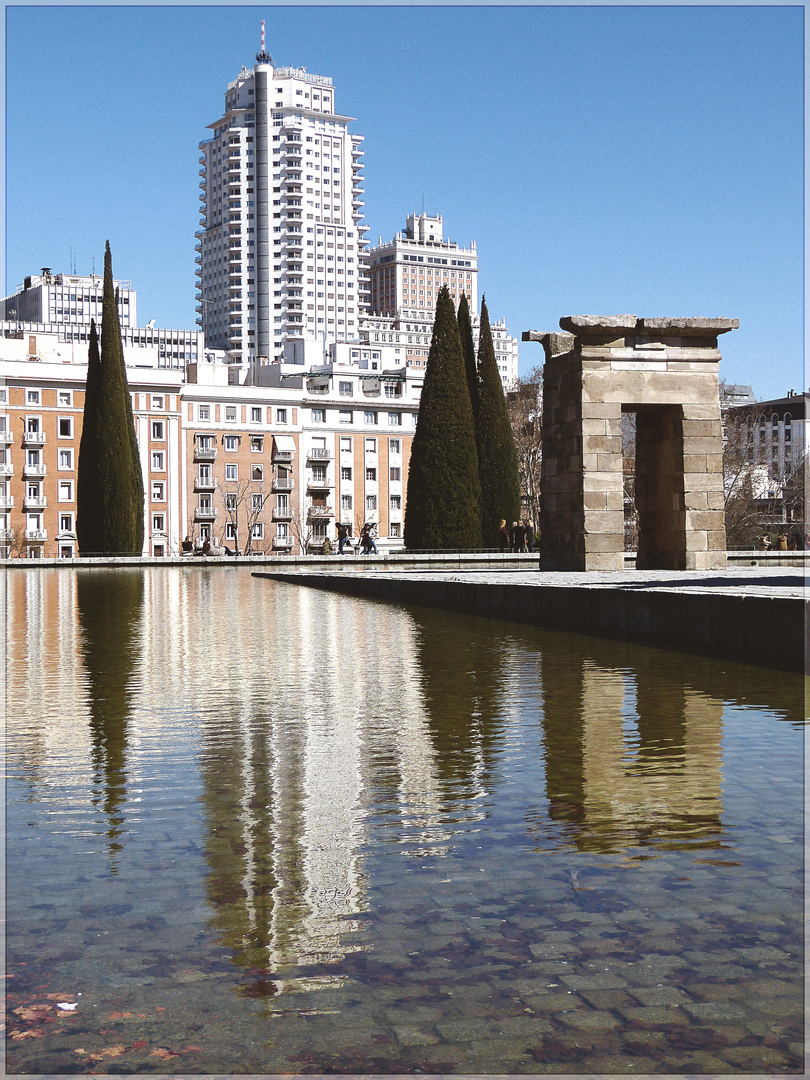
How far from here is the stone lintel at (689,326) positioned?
21812 mm

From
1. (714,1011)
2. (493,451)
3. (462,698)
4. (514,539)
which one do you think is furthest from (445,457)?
(714,1011)

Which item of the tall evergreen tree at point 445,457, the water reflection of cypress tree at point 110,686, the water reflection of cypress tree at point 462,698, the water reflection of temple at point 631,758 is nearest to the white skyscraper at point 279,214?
the tall evergreen tree at point 445,457

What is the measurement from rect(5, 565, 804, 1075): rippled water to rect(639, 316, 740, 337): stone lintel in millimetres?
14778

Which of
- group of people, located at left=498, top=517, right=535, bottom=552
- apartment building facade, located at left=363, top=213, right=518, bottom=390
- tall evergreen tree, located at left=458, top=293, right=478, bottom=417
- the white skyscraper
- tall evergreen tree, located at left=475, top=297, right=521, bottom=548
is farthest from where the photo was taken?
apartment building facade, located at left=363, top=213, right=518, bottom=390

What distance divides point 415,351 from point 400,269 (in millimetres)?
17812

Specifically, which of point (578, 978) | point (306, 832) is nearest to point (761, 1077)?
point (578, 978)

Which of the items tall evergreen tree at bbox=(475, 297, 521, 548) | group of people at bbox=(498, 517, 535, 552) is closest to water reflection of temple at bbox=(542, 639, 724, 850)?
group of people at bbox=(498, 517, 535, 552)

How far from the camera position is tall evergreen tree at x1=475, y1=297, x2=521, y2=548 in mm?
47875

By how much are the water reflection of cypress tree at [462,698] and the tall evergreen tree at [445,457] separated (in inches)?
1275

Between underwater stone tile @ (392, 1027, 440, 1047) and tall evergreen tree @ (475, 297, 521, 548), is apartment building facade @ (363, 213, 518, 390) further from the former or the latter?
underwater stone tile @ (392, 1027, 440, 1047)

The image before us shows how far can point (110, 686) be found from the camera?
8.27 meters

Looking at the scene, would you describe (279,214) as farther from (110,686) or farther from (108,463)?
(110,686)

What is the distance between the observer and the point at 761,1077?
2.33 m

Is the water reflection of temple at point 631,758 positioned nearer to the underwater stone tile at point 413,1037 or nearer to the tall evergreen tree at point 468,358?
the underwater stone tile at point 413,1037
